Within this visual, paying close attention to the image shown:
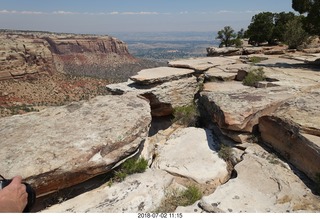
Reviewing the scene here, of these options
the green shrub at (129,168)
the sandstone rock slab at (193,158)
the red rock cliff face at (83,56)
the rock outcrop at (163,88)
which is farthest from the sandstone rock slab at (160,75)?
the red rock cliff face at (83,56)

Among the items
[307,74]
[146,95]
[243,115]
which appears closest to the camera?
[243,115]

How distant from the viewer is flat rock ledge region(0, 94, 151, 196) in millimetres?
4414

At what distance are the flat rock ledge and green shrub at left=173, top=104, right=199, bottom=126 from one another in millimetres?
2207

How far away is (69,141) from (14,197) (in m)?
1.52

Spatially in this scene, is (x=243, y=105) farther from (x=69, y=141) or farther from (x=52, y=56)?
(x=52, y=56)

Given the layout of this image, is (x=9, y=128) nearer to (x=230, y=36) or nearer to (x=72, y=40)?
(x=230, y=36)

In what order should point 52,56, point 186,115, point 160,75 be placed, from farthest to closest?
point 52,56, point 160,75, point 186,115

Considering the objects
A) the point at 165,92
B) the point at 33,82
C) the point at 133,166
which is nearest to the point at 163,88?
the point at 165,92

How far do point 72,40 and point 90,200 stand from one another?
620 ft

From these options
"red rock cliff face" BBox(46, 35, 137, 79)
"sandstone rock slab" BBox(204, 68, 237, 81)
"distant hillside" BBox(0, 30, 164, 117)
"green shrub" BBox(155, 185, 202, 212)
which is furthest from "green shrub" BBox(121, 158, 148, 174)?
"red rock cliff face" BBox(46, 35, 137, 79)

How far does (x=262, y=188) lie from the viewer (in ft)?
14.9

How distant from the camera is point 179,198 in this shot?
466 centimetres

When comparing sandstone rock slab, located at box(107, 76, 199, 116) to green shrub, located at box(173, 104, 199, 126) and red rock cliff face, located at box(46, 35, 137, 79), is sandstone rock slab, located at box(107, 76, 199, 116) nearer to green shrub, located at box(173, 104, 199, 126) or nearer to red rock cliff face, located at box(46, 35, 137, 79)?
green shrub, located at box(173, 104, 199, 126)

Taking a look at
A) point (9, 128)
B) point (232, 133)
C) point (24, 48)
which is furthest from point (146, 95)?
point (24, 48)
